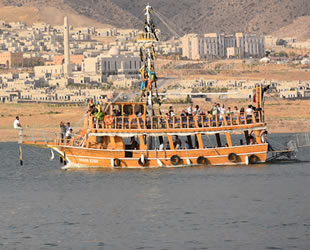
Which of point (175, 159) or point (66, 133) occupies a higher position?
point (66, 133)

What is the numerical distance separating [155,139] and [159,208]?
12.8 meters

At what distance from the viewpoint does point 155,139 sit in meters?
61.0

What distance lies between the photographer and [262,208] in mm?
47500

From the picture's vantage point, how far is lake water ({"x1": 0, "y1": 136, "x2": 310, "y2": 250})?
40844 millimetres

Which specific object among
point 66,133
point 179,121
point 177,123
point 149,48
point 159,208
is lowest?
point 159,208

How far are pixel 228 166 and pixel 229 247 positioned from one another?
23.3 m

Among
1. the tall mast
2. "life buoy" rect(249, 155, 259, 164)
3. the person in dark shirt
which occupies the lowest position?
"life buoy" rect(249, 155, 259, 164)

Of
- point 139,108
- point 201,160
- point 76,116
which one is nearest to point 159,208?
point 201,160

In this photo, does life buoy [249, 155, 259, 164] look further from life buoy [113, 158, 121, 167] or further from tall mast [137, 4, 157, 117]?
life buoy [113, 158, 121, 167]

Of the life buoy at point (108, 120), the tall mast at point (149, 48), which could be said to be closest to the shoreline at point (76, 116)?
the tall mast at point (149, 48)

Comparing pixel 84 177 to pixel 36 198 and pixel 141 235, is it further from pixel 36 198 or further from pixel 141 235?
pixel 141 235

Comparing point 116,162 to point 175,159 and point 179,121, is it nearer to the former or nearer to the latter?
point 175,159

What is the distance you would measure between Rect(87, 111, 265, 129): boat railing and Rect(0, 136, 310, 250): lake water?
9.00 ft

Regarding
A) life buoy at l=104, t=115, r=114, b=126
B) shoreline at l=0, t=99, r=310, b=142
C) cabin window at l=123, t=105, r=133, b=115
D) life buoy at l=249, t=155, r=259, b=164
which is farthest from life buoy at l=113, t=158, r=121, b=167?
shoreline at l=0, t=99, r=310, b=142
